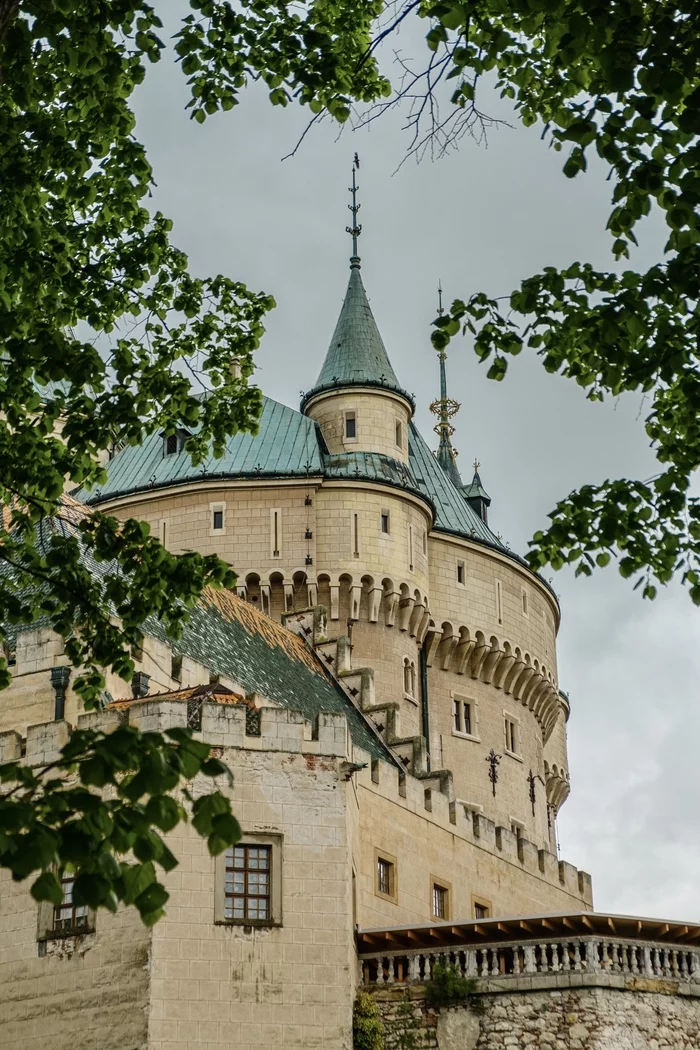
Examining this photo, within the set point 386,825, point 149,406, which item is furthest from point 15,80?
point 386,825

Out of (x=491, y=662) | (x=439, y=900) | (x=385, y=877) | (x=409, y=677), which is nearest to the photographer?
(x=385, y=877)

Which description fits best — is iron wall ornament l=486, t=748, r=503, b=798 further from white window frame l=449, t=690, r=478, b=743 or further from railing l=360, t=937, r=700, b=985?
railing l=360, t=937, r=700, b=985

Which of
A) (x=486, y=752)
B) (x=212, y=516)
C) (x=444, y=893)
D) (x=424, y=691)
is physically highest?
(x=212, y=516)

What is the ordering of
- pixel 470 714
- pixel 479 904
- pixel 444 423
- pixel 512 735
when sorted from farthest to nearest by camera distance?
pixel 444 423
pixel 512 735
pixel 470 714
pixel 479 904

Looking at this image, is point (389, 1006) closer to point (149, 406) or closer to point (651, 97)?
point (149, 406)

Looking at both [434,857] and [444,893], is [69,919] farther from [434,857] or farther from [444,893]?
[444,893]

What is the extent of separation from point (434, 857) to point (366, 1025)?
8.57 meters

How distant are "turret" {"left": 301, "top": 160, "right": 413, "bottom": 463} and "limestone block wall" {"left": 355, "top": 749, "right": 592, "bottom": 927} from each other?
15546mm

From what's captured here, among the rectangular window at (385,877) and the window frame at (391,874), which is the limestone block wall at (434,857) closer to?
the window frame at (391,874)

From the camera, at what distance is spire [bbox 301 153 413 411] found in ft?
174

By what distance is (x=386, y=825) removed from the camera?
114 feet

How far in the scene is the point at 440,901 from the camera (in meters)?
36.5

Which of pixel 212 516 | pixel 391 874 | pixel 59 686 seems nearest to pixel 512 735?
pixel 212 516

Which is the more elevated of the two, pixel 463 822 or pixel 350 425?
pixel 350 425
